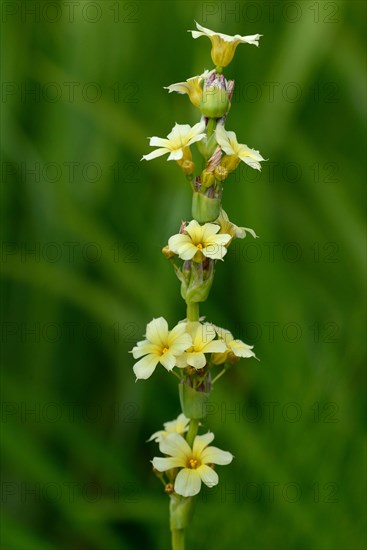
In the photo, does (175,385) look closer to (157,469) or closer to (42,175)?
(42,175)

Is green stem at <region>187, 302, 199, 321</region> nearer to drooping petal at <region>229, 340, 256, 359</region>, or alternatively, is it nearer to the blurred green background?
drooping petal at <region>229, 340, 256, 359</region>

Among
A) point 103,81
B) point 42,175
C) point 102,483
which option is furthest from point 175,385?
point 103,81

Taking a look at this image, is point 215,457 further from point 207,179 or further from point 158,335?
point 207,179

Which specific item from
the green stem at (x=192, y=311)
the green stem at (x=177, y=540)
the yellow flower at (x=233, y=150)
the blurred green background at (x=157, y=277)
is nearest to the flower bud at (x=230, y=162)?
the yellow flower at (x=233, y=150)

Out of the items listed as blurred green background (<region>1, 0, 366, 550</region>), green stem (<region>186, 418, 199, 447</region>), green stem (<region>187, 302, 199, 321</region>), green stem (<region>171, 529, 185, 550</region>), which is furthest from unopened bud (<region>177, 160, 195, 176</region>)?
blurred green background (<region>1, 0, 366, 550</region>)

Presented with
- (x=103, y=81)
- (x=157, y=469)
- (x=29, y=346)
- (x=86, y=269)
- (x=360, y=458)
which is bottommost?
(x=157, y=469)

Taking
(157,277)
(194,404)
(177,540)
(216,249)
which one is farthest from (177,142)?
(157,277)
